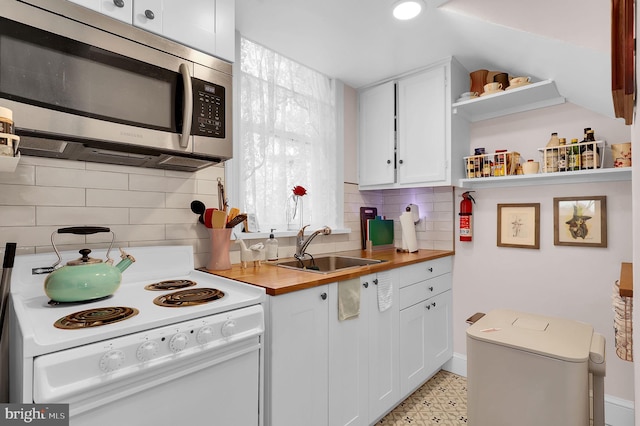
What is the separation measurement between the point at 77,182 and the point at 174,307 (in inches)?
31.6

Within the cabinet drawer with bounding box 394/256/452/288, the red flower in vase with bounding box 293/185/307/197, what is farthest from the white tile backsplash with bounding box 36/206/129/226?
the cabinet drawer with bounding box 394/256/452/288

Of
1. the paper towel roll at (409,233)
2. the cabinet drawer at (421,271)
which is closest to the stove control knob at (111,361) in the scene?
the cabinet drawer at (421,271)

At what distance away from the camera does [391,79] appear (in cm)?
275

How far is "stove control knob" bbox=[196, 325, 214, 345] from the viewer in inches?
42.8

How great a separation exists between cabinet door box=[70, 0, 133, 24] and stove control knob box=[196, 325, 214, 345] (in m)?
1.22

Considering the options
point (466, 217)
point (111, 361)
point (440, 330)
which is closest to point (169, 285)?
point (111, 361)

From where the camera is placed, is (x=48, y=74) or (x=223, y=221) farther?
(x=223, y=221)

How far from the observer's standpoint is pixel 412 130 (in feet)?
8.64

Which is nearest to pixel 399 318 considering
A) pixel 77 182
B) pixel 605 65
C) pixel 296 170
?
pixel 296 170

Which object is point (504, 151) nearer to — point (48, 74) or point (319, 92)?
point (319, 92)

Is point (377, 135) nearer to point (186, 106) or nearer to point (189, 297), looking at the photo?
point (186, 106)

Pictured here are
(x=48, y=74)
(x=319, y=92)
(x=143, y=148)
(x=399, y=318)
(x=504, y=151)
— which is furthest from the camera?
(x=319, y=92)

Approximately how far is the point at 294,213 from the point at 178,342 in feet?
4.94

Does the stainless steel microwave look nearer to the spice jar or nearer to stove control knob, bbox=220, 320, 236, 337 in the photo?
the spice jar
